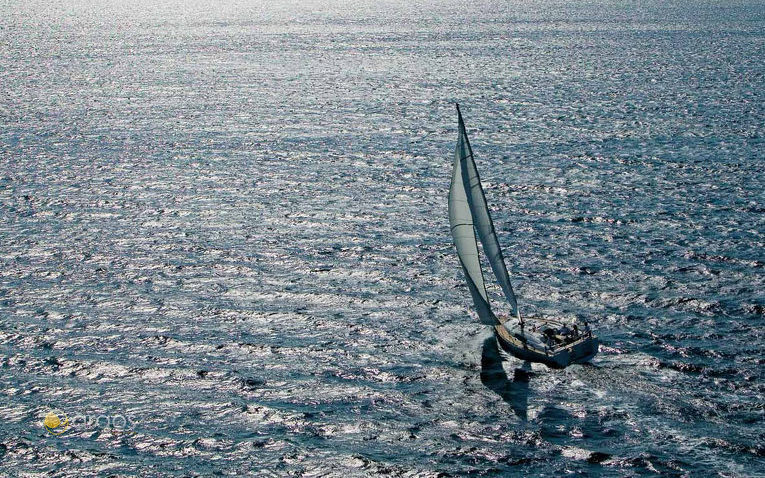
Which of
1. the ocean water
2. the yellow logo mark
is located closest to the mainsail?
the ocean water

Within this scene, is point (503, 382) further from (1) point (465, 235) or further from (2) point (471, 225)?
(2) point (471, 225)


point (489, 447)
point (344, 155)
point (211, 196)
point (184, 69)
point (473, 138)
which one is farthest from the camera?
point (184, 69)

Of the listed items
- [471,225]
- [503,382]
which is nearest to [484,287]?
[471,225]

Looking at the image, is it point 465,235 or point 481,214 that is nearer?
point 481,214

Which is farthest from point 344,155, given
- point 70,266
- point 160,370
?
point 160,370

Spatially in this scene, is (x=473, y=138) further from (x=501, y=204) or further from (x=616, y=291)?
(x=616, y=291)

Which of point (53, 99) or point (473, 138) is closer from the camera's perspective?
point (473, 138)

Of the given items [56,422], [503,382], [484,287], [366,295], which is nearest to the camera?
[56,422]
